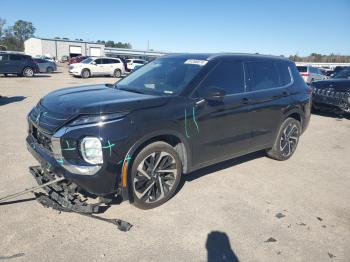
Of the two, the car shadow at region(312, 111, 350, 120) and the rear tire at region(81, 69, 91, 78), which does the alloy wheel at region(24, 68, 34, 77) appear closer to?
the rear tire at region(81, 69, 91, 78)

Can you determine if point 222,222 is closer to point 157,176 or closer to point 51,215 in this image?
point 157,176

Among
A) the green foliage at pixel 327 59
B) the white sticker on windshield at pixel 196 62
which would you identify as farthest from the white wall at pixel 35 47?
the white sticker on windshield at pixel 196 62

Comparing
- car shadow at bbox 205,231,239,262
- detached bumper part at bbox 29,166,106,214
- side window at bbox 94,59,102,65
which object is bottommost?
car shadow at bbox 205,231,239,262

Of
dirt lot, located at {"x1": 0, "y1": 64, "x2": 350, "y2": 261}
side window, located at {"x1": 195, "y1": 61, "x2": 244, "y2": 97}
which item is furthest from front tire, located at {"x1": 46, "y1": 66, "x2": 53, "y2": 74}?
side window, located at {"x1": 195, "y1": 61, "x2": 244, "y2": 97}

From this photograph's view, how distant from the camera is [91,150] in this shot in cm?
321

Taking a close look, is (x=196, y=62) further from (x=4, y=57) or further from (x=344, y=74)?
(x=4, y=57)

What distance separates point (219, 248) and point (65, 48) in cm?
7281

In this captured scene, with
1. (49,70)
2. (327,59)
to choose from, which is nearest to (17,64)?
(49,70)

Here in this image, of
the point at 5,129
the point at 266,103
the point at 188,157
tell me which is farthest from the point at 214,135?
the point at 5,129

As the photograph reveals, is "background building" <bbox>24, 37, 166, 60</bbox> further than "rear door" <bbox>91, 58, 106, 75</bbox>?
Yes

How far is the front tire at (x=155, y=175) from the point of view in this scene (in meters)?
3.58

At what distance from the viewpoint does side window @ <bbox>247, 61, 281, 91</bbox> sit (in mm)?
4910

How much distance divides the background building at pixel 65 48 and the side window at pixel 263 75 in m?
67.6

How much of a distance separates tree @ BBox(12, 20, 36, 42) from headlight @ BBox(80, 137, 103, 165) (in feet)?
486
